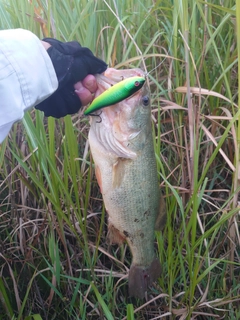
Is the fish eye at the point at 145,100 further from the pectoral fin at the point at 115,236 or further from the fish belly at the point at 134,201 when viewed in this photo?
the pectoral fin at the point at 115,236

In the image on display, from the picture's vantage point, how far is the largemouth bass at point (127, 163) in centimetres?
148

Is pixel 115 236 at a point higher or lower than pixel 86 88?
lower

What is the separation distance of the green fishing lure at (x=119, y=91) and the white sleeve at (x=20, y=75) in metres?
0.17

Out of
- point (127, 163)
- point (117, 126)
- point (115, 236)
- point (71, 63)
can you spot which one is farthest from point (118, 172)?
point (71, 63)

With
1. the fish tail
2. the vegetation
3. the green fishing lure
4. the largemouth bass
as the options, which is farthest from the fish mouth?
the fish tail

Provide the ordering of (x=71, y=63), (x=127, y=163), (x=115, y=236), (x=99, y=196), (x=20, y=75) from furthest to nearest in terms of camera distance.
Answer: (x=99, y=196) < (x=115, y=236) < (x=127, y=163) < (x=71, y=63) < (x=20, y=75)

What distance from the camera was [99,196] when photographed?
1.98 meters

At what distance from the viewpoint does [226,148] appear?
1.94 meters

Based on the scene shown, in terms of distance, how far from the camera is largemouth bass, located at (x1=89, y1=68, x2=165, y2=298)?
1480 millimetres

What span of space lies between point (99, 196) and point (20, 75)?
2.81 ft

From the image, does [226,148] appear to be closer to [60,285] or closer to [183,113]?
[183,113]

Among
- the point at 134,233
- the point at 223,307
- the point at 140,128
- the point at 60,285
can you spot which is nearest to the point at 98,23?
the point at 140,128

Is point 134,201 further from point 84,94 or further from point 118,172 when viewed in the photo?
point 84,94

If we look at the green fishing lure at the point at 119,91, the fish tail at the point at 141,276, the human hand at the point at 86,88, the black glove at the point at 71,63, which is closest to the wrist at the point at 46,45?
the black glove at the point at 71,63
